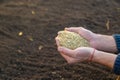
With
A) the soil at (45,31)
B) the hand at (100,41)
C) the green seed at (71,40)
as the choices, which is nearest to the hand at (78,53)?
the green seed at (71,40)

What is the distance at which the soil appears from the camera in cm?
297

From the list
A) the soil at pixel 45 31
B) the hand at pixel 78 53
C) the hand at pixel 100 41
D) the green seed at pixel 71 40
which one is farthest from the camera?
the soil at pixel 45 31

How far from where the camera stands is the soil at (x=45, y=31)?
297 centimetres

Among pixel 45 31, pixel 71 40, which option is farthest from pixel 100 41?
pixel 45 31

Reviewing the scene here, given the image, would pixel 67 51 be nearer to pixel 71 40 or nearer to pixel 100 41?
pixel 71 40

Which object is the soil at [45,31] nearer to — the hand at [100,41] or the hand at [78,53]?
the hand at [100,41]

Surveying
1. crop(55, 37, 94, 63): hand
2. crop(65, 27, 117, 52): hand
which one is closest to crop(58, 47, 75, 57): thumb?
crop(55, 37, 94, 63): hand

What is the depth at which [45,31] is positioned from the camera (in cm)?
383

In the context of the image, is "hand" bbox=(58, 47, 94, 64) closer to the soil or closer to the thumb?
the thumb

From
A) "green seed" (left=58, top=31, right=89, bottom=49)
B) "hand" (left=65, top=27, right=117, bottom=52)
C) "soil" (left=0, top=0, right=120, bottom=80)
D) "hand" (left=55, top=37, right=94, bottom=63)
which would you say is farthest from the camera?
"soil" (left=0, top=0, right=120, bottom=80)

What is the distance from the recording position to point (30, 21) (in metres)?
4.07

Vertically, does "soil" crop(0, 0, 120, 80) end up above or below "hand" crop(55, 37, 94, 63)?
above

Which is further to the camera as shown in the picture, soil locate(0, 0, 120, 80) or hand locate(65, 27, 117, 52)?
soil locate(0, 0, 120, 80)

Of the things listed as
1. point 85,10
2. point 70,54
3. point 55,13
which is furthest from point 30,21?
point 70,54
